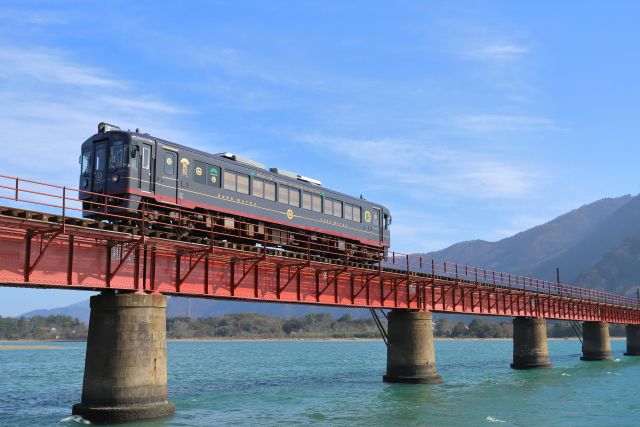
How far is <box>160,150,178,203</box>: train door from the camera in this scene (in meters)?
30.0

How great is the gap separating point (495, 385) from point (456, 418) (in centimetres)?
1632

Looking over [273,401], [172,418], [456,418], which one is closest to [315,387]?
[273,401]

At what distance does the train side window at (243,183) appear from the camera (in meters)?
34.4

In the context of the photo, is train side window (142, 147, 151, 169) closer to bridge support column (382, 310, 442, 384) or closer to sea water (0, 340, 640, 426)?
sea water (0, 340, 640, 426)

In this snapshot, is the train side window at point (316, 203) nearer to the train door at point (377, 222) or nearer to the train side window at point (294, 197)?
the train side window at point (294, 197)

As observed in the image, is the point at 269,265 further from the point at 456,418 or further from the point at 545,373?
the point at 545,373

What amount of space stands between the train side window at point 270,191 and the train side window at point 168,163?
7.02 meters

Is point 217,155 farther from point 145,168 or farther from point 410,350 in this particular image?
point 410,350

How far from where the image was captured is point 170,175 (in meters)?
30.3

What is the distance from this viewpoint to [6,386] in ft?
148

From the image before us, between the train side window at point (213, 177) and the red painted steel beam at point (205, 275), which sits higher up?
the train side window at point (213, 177)

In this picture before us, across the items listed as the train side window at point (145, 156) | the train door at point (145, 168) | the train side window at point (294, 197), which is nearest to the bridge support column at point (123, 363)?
the train door at point (145, 168)

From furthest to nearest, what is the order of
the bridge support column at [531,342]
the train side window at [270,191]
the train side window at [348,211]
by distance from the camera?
the bridge support column at [531,342] < the train side window at [348,211] < the train side window at [270,191]

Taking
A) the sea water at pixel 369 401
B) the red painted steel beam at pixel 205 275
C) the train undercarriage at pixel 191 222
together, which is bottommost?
the sea water at pixel 369 401
